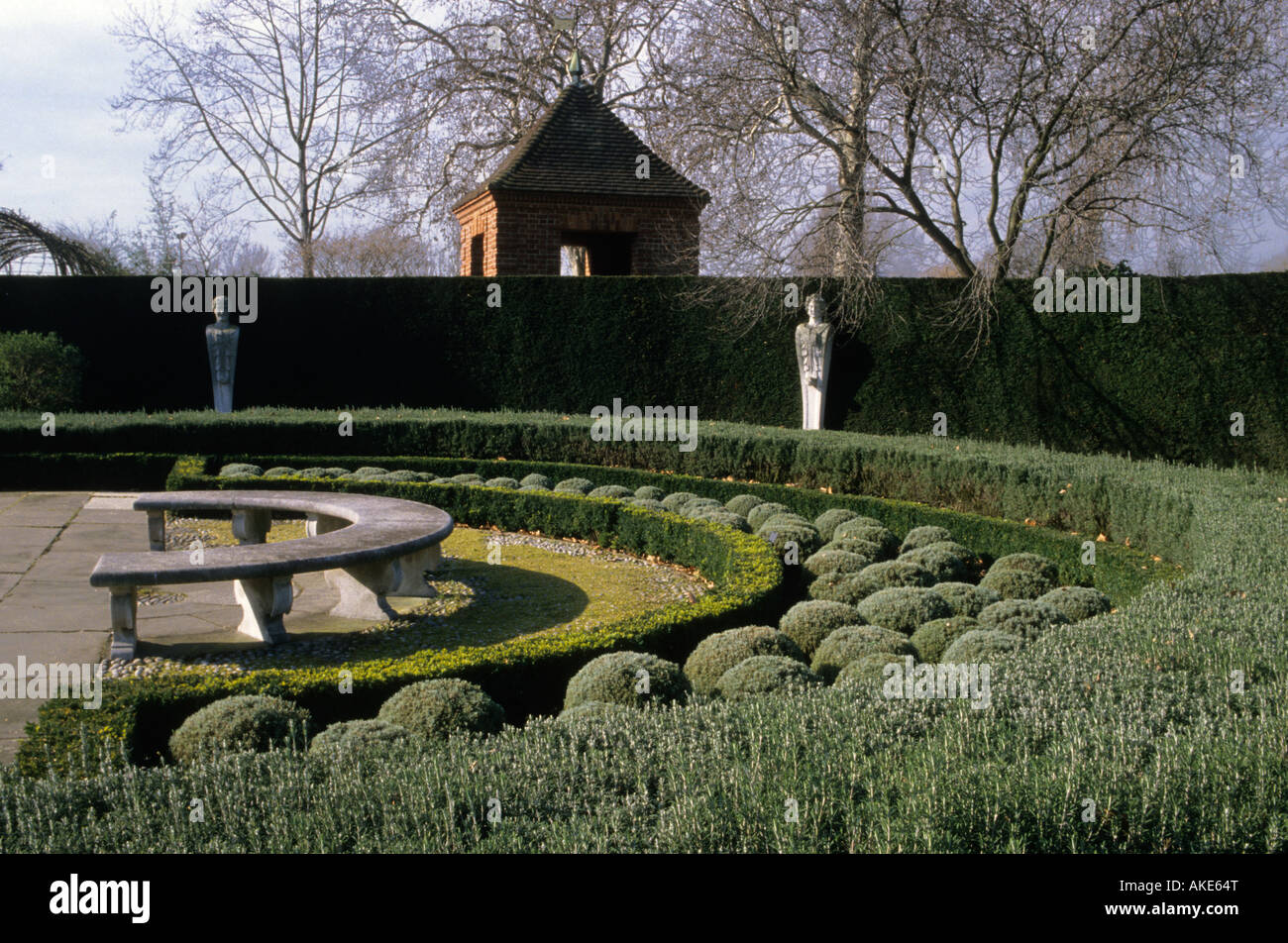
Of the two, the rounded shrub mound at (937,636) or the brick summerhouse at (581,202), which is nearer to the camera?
the rounded shrub mound at (937,636)

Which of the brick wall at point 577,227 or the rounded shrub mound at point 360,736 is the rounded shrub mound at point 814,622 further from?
the brick wall at point 577,227

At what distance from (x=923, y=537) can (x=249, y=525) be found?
6.07 m

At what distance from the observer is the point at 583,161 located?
732 inches

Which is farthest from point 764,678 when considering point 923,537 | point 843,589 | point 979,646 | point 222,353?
point 222,353

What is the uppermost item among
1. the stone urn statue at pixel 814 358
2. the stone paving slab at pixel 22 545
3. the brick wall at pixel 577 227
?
A: the brick wall at pixel 577 227

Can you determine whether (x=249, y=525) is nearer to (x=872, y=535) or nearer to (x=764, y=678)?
(x=872, y=535)

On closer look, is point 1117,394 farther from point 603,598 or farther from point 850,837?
point 850,837

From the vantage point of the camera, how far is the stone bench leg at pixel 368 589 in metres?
7.19

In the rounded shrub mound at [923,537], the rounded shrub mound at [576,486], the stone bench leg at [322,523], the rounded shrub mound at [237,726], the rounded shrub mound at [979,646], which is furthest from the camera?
the rounded shrub mound at [576,486]

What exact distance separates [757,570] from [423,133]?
21.6m

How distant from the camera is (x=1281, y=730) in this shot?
3123 millimetres

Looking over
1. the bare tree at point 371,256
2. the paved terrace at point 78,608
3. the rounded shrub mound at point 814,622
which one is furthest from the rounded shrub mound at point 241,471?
the bare tree at point 371,256

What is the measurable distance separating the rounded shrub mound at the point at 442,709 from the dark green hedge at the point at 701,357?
11.9 metres

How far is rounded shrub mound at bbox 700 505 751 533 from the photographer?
930 cm
